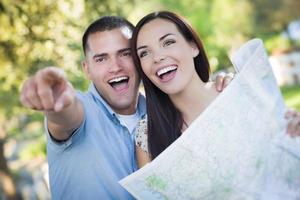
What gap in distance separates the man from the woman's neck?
3.2 inches

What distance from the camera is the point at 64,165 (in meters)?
2.28

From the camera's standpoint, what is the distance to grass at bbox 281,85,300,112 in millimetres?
15916

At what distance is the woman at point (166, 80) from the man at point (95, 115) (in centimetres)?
11

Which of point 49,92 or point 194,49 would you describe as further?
point 194,49


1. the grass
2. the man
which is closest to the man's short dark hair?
A: the man

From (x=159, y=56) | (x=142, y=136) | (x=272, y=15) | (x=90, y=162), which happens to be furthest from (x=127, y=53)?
(x=272, y=15)

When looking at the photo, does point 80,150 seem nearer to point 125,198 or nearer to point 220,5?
point 125,198

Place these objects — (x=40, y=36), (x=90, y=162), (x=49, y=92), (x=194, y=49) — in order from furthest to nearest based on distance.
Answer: (x=40, y=36), (x=194, y=49), (x=90, y=162), (x=49, y=92)

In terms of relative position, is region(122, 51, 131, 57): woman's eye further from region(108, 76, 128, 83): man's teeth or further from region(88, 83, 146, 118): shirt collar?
region(88, 83, 146, 118): shirt collar

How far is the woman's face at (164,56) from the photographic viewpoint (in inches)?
91.8

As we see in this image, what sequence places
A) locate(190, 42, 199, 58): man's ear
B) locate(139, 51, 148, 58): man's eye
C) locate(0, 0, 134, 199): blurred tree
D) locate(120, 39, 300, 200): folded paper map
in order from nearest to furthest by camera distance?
locate(120, 39, 300, 200): folded paper map < locate(139, 51, 148, 58): man's eye < locate(190, 42, 199, 58): man's ear < locate(0, 0, 134, 199): blurred tree

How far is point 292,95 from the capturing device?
18688mm

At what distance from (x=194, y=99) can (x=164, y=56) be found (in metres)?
0.29

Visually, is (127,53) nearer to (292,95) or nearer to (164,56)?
(164,56)
